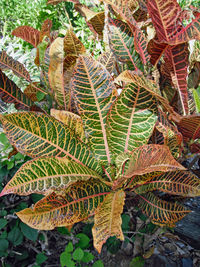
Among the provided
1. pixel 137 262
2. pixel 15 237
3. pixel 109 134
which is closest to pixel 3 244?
pixel 15 237

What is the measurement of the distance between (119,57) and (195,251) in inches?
39.2

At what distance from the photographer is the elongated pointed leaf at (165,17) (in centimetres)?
67

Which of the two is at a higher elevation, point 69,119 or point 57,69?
point 57,69

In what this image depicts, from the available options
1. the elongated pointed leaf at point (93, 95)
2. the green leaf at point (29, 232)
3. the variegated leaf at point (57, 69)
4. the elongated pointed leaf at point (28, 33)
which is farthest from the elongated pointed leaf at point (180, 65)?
the green leaf at point (29, 232)

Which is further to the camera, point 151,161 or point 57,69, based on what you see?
point 57,69

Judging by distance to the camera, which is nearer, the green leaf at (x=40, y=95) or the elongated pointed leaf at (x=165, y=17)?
the elongated pointed leaf at (x=165, y=17)

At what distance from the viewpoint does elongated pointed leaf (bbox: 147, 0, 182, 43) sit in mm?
667

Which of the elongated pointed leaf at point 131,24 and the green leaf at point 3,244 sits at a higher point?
the elongated pointed leaf at point 131,24

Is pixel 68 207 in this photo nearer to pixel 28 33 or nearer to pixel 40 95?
pixel 40 95

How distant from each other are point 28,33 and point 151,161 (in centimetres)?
81

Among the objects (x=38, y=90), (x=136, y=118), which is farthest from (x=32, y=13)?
(x=136, y=118)

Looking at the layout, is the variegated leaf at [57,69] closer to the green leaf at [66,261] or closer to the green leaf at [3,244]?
the green leaf at [66,261]

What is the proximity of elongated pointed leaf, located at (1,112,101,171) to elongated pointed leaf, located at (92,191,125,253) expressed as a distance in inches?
5.4

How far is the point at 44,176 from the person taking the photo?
589 mm
